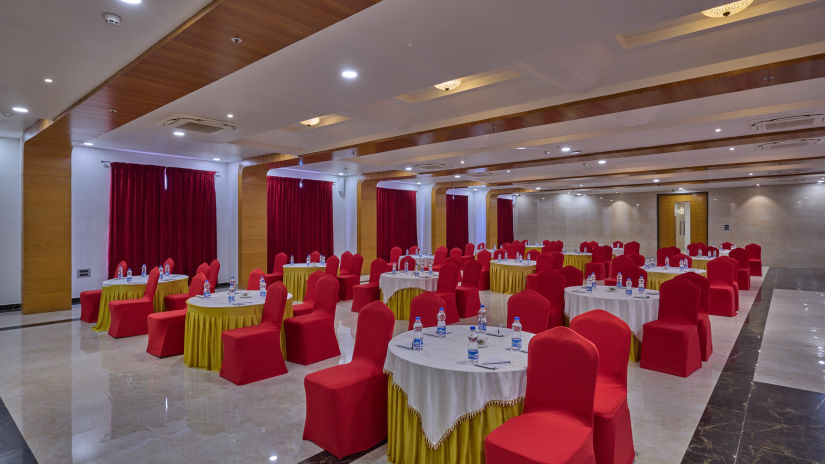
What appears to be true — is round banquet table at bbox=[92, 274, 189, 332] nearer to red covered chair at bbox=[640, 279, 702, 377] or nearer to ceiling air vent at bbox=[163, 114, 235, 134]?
ceiling air vent at bbox=[163, 114, 235, 134]

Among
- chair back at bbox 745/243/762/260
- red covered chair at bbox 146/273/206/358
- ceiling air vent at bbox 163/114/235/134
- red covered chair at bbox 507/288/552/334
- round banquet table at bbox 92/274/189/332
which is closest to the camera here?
red covered chair at bbox 507/288/552/334

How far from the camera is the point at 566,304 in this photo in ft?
20.5

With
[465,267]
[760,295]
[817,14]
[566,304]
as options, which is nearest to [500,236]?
[760,295]

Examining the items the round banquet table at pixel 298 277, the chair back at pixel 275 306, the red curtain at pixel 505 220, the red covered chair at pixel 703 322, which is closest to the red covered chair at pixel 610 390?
the red covered chair at pixel 703 322

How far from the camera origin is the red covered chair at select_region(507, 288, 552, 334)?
4.14 metres

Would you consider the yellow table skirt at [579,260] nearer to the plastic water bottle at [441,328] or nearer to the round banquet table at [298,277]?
the round banquet table at [298,277]

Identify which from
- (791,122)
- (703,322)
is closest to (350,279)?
(703,322)

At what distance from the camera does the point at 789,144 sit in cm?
871

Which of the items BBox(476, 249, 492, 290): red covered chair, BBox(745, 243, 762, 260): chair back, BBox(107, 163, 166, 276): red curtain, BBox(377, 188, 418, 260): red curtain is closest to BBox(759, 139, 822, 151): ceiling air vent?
BBox(745, 243, 762, 260): chair back

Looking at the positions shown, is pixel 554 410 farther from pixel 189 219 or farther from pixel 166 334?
pixel 189 219

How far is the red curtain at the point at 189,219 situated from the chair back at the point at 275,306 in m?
6.86

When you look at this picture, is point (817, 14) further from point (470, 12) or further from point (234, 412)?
point (234, 412)

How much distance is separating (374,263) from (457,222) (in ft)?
36.1

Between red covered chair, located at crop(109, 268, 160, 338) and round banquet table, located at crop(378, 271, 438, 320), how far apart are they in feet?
13.0
